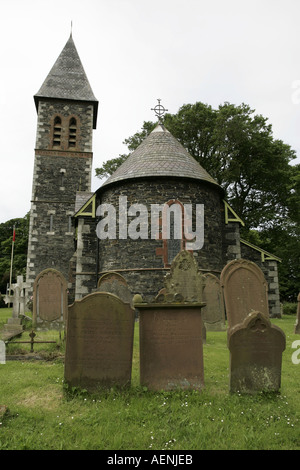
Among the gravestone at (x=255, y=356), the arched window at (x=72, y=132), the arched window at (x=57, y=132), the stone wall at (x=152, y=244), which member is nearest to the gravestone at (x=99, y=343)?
the gravestone at (x=255, y=356)

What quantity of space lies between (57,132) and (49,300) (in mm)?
17116

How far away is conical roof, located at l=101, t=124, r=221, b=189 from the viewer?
1438 cm

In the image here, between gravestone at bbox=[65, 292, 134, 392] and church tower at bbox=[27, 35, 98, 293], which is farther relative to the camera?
church tower at bbox=[27, 35, 98, 293]

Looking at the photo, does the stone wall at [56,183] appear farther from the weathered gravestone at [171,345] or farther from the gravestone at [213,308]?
the weathered gravestone at [171,345]

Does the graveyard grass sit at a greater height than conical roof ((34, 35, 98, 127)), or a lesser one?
lesser

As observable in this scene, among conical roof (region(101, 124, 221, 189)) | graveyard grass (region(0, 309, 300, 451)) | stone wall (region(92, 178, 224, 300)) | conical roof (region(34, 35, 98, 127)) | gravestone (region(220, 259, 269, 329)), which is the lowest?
graveyard grass (region(0, 309, 300, 451))

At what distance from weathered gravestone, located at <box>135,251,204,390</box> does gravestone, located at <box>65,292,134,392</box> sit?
28 cm

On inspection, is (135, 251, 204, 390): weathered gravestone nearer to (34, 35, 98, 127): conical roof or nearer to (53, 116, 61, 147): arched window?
(53, 116, 61, 147): arched window

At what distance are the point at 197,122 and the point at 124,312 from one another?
2385cm

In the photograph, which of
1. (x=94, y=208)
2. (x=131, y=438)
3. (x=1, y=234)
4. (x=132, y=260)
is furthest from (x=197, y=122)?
(x=1, y=234)

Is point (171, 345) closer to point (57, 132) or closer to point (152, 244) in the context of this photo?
point (152, 244)

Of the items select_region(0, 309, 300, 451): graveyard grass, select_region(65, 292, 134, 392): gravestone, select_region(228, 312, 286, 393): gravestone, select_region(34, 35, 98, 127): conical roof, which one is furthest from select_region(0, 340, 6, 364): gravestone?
Result: select_region(34, 35, 98, 127): conical roof

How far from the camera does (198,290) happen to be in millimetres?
8531

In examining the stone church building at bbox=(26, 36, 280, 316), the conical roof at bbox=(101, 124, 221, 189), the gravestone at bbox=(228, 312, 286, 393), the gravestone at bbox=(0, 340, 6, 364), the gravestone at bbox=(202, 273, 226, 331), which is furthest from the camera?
the conical roof at bbox=(101, 124, 221, 189)
